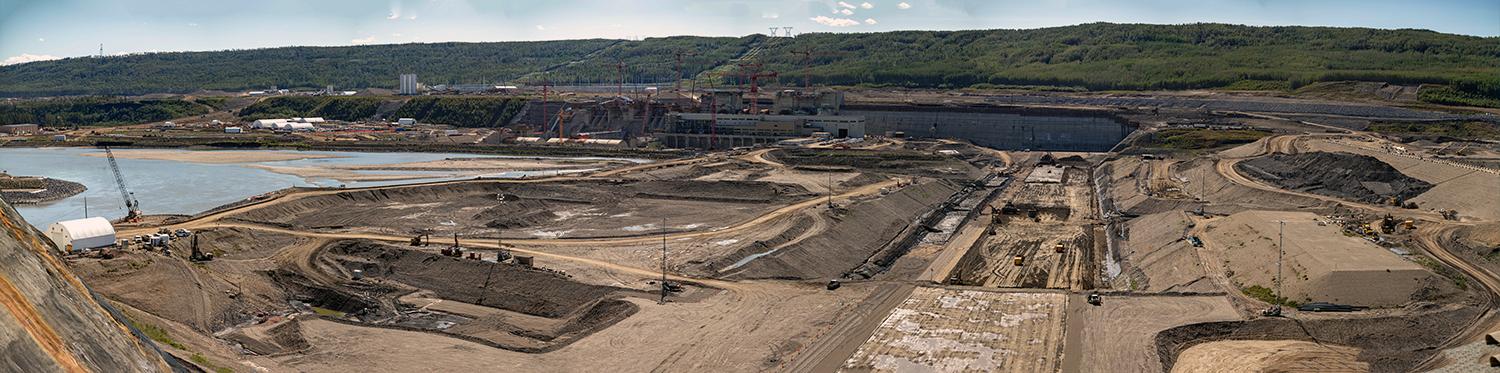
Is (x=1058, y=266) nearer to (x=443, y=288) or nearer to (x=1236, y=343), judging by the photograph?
(x=1236, y=343)

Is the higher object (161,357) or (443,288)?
(161,357)

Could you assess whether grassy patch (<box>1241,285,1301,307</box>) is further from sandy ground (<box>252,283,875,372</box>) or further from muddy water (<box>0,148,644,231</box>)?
muddy water (<box>0,148,644,231</box>)

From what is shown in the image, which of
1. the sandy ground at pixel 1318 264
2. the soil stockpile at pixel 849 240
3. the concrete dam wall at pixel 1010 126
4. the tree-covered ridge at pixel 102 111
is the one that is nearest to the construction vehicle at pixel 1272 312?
the sandy ground at pixel 1318 264

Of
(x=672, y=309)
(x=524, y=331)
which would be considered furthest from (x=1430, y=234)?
(x=524, y=331)

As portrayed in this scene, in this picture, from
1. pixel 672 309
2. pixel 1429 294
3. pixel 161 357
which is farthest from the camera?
pixel 672 309

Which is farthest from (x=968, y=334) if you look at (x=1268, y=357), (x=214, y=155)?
(x=214, y=155)

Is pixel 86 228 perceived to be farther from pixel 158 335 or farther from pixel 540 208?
pixel 540 208
